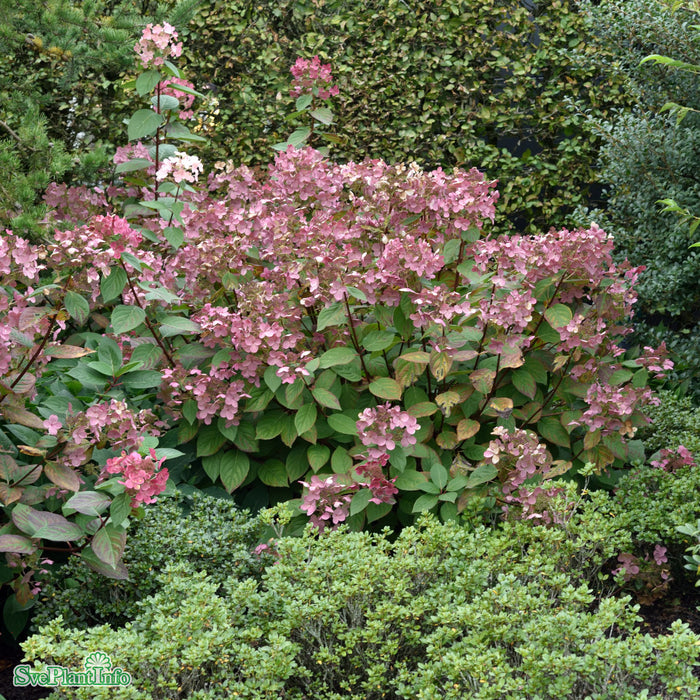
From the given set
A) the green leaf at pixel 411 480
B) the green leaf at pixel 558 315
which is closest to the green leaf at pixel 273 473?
the green leaf at pixel 411 480

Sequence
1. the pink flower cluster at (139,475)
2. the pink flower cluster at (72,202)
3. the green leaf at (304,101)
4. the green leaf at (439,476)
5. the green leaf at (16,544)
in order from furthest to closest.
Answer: the pink flower cluster at (72,202) < the green leaf at (304,101) < the green leaf at (439,476) < the green leaf at (16,544) < the pink flower cluster at (139,475)

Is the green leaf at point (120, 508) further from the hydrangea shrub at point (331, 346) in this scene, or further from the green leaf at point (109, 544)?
the hydrangea shrub at point (331, 346)

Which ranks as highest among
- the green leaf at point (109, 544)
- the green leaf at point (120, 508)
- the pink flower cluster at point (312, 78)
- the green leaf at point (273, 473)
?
the pink flower cluster at point (312, 78)

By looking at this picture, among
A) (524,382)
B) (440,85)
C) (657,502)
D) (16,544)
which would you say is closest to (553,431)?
(524,382)

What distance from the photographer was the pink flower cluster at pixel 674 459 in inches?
124

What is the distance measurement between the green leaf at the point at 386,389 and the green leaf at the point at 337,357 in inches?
5.4

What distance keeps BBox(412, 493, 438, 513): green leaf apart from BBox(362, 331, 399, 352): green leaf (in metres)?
0.58

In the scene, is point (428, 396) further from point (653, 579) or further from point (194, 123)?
point (194, 123)

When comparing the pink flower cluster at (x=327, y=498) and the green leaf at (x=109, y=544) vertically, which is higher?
the green leaf at (x=109, y=544)

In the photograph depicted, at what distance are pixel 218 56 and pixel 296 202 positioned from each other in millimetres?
3773

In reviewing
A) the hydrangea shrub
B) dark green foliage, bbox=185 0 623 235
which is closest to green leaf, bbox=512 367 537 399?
the hydrangea shrub

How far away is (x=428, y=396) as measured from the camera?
309 centimetres

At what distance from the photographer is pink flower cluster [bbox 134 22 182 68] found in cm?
294

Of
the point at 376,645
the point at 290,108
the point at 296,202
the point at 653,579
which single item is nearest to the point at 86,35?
the point at 296,202
